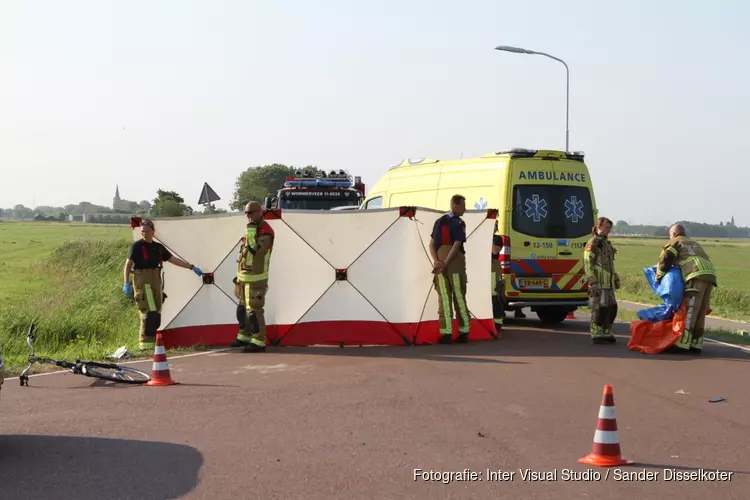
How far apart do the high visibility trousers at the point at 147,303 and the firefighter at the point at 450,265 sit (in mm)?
3667

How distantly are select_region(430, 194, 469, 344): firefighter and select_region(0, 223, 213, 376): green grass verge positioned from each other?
351 cm

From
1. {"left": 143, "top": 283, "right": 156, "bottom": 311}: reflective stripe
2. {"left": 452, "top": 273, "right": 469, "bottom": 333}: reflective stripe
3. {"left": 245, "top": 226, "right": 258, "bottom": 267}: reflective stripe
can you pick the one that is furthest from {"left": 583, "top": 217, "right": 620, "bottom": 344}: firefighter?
{"left": 143, "top": 283, "right": 156, "bottom": 311}: reflective stripe

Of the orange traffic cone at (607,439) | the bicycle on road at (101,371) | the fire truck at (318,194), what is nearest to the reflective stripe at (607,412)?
the orange traffic cone at (607,439)

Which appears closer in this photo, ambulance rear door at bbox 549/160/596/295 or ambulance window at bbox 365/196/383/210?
ambulance rear door at bbox 549/160/596/295

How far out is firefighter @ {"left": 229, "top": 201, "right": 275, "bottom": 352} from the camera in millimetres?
10941

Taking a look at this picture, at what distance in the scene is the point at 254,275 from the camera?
35.9 feet

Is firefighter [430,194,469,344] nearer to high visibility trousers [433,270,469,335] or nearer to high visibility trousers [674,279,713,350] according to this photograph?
high visibility trousers [433,270,469,335]

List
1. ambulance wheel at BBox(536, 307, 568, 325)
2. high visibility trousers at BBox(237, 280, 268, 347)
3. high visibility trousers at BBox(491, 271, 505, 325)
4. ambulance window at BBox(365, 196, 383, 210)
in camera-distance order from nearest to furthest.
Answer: high visibility trousers at BBox(237, 280, 268, 347), high visibility trousers at BBox(491, 271, 505, 325), ambulance wheel at BBox(536, 307, 568, 325), ambulance window at BBox(365, 196, 383, 210)

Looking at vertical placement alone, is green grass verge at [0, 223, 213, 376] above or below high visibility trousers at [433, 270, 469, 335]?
below

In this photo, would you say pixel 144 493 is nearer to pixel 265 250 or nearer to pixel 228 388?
pixel 228 388

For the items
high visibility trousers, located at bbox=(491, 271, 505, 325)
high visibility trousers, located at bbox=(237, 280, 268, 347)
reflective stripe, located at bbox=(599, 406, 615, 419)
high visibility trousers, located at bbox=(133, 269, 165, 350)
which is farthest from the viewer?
high visibility trousers, located at bbox=(491, 271, 505, 325)

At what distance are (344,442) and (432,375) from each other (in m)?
2.96

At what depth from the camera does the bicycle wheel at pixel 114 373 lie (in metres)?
8.79

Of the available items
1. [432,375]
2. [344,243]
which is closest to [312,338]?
[344,243]
